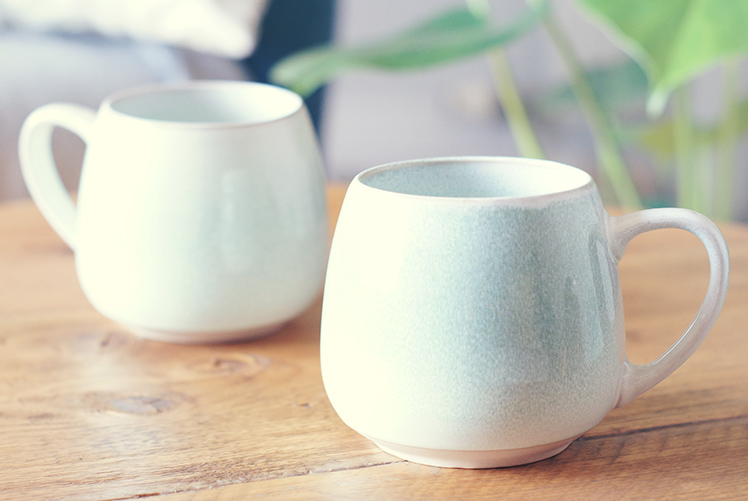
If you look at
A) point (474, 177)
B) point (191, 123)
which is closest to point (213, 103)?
point (191, 123)

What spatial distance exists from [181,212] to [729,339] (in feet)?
1.10

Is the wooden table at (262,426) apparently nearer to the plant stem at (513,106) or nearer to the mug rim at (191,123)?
the mug rim at (191,123)

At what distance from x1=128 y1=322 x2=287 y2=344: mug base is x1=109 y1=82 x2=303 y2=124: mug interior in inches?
5.7

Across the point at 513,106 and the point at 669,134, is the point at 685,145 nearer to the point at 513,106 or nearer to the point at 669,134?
the point at 669,134

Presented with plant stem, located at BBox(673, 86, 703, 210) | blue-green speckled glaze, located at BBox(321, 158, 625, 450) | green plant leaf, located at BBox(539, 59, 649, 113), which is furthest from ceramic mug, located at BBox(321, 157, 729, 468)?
green plant leaf, located at BBox(539, 59, 649, 113)

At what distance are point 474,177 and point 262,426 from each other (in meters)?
0.16

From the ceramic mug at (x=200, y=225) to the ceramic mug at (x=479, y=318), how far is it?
136mm

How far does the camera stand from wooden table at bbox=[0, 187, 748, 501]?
1.10 feet

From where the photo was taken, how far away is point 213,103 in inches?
22.5

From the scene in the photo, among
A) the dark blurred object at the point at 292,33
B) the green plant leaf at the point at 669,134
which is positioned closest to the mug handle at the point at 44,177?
the dark blurred object at the point at 292,33

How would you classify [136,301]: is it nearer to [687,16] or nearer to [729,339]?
[729,339]

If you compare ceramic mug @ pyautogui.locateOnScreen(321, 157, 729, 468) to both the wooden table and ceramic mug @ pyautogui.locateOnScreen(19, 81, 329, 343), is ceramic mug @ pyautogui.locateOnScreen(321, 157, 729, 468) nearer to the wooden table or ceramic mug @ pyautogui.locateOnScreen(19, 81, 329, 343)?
the wooden table

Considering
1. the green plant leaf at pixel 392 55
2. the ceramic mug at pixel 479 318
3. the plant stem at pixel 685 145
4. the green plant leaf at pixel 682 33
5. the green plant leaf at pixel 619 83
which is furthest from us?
the green plant leaf at pixel 619 83

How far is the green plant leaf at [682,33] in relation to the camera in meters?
Answer: 0.64
